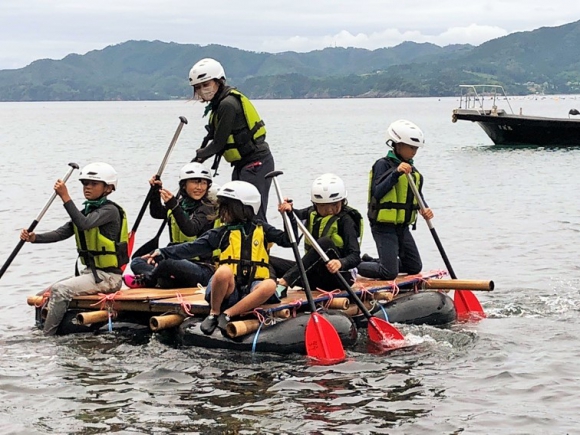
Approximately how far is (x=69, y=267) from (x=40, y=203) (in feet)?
40.5

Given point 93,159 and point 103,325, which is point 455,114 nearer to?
point 93,159

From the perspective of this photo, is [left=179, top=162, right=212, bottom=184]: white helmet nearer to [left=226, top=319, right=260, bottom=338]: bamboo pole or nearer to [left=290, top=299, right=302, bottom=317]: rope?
[left=290, top=299, right=302, bottom=317]: rope

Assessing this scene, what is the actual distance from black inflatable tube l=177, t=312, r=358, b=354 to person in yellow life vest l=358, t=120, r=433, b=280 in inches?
71.7

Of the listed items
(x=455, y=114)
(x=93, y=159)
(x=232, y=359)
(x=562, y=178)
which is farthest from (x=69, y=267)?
(x=93, y=159)

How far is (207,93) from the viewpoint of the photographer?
1220 centimetres

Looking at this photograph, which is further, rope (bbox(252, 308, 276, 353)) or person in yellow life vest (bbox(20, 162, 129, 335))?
person in yellow life vest (bbox(20, 162, 129, 335))

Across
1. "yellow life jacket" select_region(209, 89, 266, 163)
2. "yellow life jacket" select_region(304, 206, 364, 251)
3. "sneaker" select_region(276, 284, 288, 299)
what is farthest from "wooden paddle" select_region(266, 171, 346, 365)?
"yellow life jacket" select_region(209, 89, 266, 163)

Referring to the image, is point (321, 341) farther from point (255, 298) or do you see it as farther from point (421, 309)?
point (421, 309)

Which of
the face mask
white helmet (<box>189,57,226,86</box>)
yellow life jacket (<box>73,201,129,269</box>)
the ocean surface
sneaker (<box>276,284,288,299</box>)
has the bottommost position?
the ocean surface

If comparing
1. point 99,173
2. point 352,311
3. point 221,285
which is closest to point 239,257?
point 221,285

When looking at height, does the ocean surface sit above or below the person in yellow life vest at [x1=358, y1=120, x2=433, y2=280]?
below

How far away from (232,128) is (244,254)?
2334 mm

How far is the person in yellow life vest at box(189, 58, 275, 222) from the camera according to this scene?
39.8 feet

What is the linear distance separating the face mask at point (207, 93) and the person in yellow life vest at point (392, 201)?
2152 millimetres
